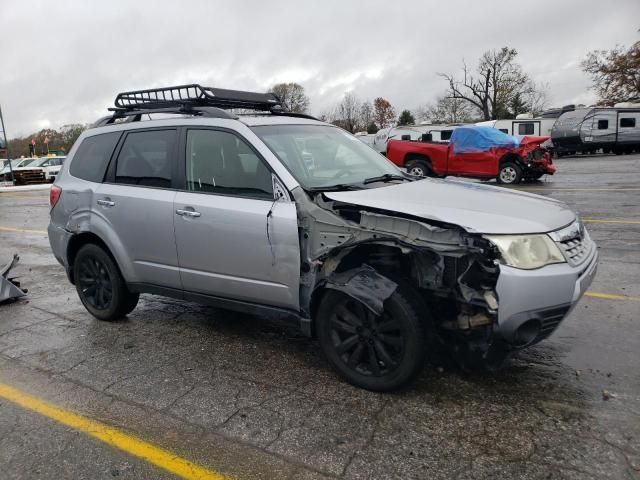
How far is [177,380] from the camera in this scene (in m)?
3.60

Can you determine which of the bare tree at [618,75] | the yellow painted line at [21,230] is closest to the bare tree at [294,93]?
the bare tree at [618,75]

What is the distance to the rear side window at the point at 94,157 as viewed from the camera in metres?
4.69

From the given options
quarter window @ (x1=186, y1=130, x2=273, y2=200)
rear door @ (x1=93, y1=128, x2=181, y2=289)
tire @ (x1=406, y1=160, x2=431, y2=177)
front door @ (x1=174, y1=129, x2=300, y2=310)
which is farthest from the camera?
tire @ (x1=406, y1=160, x2=431, y2=177)

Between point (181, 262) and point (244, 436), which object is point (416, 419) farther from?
point (181, 262)

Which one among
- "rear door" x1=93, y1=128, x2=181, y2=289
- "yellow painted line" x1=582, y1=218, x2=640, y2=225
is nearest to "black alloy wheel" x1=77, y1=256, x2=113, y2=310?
"rear door" x1=93, y1=128, x2=181, y2=289

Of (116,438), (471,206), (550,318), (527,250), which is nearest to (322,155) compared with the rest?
(471,206)

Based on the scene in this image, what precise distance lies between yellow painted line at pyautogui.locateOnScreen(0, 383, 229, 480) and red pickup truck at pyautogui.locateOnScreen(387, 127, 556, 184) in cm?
1276

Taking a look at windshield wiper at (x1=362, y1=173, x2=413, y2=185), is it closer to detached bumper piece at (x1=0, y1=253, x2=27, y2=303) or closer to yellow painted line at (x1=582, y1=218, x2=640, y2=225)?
detached bumper piece at (x1=0, y1=253, x2=27, y2=303)

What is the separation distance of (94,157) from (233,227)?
2.01 m

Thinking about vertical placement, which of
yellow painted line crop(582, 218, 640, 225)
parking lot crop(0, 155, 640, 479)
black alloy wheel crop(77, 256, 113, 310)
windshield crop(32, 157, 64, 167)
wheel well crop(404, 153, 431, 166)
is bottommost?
parking lot crop(0, 155, 640, 479)

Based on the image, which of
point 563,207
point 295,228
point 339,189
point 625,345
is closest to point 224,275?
point 295,228

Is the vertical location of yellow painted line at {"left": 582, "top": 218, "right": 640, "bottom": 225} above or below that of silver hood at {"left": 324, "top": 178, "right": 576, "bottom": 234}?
below

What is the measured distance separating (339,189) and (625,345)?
242 centimetres

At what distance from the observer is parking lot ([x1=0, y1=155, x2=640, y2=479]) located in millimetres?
2629
